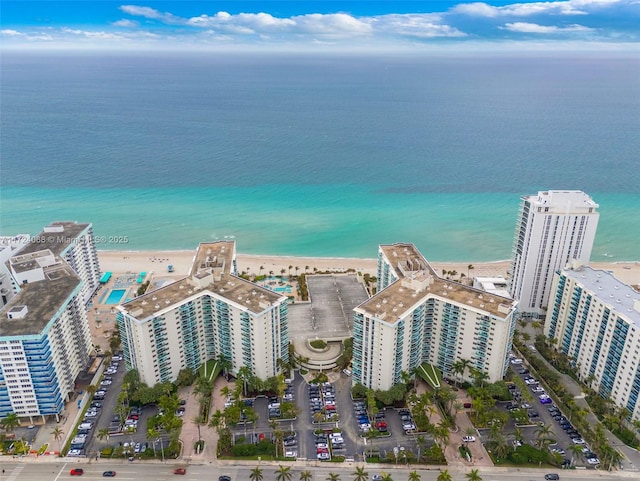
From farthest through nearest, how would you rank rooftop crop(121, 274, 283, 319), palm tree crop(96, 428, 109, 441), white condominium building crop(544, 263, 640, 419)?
rooftop crop(121, 274, 283, 319), white condominium building crop(544, 263, 640, 419), palm tree crop(96, 428, 109, 441)

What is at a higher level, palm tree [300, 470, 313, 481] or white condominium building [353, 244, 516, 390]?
white condominium building [353, 244, 516, 390]

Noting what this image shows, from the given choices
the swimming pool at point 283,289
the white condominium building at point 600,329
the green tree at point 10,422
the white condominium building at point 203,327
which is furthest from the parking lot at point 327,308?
the green tree at point 10,422

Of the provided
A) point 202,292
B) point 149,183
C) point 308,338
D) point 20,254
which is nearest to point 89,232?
point 20,254

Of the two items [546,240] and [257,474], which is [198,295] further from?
[546,240]

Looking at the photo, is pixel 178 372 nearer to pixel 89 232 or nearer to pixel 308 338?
pixel 308 338

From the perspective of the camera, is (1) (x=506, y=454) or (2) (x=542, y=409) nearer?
(1) (x=506, y=454)

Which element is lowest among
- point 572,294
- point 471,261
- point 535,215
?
point 471,261

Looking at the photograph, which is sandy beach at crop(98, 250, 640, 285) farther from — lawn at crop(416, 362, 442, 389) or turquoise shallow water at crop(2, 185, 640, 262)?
lawn at crop(416, 362, 442, 389)

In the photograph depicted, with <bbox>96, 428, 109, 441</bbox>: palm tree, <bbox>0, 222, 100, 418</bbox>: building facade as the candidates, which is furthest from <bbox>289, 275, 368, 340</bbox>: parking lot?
<bbox>0, 222, 100, 418</bbox>: building facade
